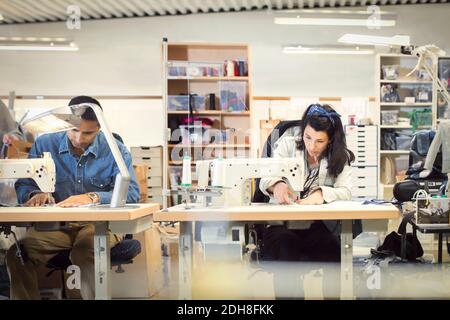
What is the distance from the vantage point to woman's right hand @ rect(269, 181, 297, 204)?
1.83 meters

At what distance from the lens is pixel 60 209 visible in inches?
63.3

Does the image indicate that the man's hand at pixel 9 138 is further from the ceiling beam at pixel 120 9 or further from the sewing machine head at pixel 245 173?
the sewing machine head at pixel 245 173

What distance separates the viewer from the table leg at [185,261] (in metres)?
1.62

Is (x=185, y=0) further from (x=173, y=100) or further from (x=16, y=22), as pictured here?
(x=16, y=22)

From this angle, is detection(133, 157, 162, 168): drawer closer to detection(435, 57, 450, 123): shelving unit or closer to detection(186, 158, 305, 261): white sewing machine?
detection(186, 158, 305, 261): white sewing machine

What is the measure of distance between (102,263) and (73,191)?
492 millimetres

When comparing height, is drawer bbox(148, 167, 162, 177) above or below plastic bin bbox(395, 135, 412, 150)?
below

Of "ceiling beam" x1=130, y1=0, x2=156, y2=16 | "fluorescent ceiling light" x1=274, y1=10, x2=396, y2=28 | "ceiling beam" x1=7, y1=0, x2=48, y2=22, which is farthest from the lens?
"fluorescent ceiling light" x1=274, y1=10, x2=396, y2=28

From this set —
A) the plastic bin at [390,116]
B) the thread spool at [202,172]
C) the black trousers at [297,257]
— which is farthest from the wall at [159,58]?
the black trousers at [297,257]

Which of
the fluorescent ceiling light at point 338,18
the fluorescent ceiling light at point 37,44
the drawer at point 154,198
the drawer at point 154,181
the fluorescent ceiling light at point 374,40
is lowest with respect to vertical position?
the drawer at point 154,198

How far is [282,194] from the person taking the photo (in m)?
1.84

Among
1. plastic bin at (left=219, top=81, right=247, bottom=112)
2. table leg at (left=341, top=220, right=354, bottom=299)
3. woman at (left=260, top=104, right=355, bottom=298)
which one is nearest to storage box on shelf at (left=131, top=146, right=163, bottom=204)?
plastic bin at (left=219, top=81, right=247, bottom=112)

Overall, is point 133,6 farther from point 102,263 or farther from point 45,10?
point 102,263

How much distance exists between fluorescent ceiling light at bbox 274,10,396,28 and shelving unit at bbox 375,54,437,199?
0.15 meters
